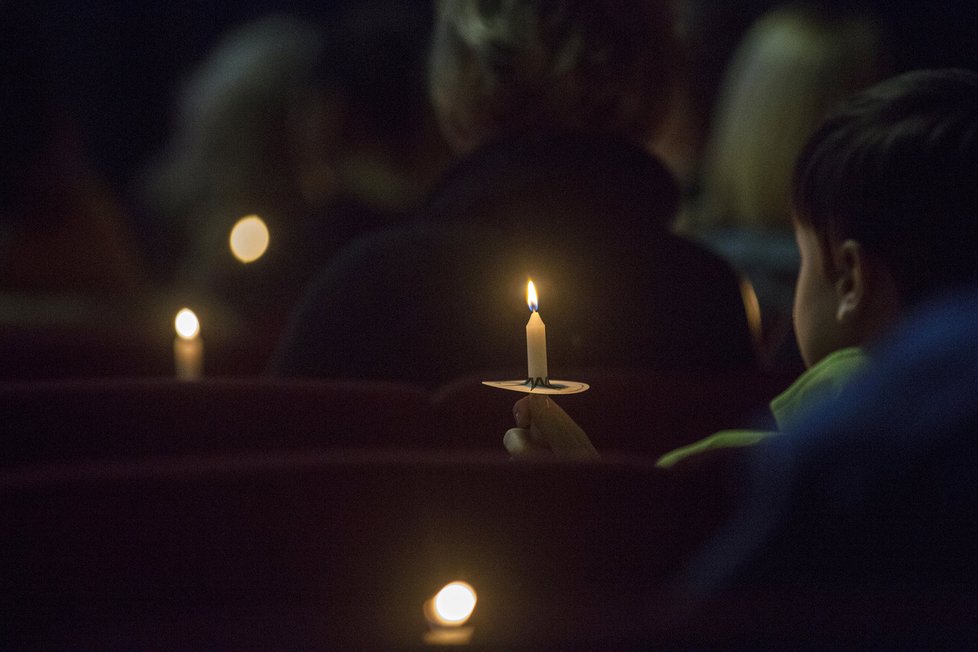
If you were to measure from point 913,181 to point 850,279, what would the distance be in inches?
4.0

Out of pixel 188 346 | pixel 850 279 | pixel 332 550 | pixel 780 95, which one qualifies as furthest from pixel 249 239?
pixel 332 550

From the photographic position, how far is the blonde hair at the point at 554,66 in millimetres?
1849

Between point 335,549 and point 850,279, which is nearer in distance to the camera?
point 335,549

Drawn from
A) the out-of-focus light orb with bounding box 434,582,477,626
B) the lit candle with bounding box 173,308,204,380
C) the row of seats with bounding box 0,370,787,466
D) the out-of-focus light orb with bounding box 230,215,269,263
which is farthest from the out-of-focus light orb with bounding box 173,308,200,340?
the out-of-focus light orb with bounding box 434,582,477,626

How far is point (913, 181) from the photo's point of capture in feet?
3.60

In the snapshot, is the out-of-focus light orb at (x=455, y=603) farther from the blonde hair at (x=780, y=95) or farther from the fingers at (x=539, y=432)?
the blonde hair at (x=780, y=95)

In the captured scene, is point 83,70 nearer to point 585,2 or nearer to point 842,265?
point 585,2

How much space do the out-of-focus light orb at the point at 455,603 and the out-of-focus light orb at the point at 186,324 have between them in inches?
37.5

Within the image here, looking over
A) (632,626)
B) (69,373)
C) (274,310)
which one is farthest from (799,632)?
(274,310)

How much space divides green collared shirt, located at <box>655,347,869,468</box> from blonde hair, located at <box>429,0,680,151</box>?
33.1 inches

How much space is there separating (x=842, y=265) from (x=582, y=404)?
0.89 feet

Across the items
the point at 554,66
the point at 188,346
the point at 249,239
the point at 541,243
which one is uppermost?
the point at 249,239

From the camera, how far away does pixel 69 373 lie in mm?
1950

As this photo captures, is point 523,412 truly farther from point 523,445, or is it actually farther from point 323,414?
point 323,414
